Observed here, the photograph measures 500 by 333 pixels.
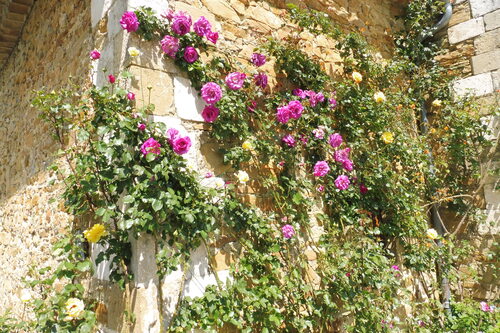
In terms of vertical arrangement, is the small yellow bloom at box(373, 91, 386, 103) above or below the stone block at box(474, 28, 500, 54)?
below

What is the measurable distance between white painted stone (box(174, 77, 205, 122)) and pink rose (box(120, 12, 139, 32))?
14.3 inches

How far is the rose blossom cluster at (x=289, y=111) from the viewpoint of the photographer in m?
2.44

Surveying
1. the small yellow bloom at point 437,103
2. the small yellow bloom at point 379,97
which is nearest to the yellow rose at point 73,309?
the small yellow bloom at point 379,97

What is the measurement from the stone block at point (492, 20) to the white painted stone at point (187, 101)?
127 inches

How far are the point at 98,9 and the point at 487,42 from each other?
12.0 feet

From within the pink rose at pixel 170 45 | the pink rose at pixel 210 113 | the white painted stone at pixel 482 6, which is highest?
the white painted stone at pixel 482 6

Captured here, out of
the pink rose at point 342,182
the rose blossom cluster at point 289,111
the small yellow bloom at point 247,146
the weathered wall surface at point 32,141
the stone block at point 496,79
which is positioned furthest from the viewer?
the stone block at point 496,79

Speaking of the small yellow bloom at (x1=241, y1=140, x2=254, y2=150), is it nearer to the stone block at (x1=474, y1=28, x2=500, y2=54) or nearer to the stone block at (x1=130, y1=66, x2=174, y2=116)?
the stone block at (x1=130, y1=66, x2=174, y2=116)

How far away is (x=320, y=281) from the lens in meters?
2.53

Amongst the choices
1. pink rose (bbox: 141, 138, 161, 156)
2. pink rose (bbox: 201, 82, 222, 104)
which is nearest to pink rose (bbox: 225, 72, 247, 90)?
pink rose (bbox: 201, 82, 222, 104)

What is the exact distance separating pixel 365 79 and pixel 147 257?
8.44 ft

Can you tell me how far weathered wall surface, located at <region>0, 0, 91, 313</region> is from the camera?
2777 mm

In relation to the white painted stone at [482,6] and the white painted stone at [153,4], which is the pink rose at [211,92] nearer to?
the white painted stone at [153,4]

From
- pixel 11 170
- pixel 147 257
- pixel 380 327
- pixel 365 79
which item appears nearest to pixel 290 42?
pixel 365 79
